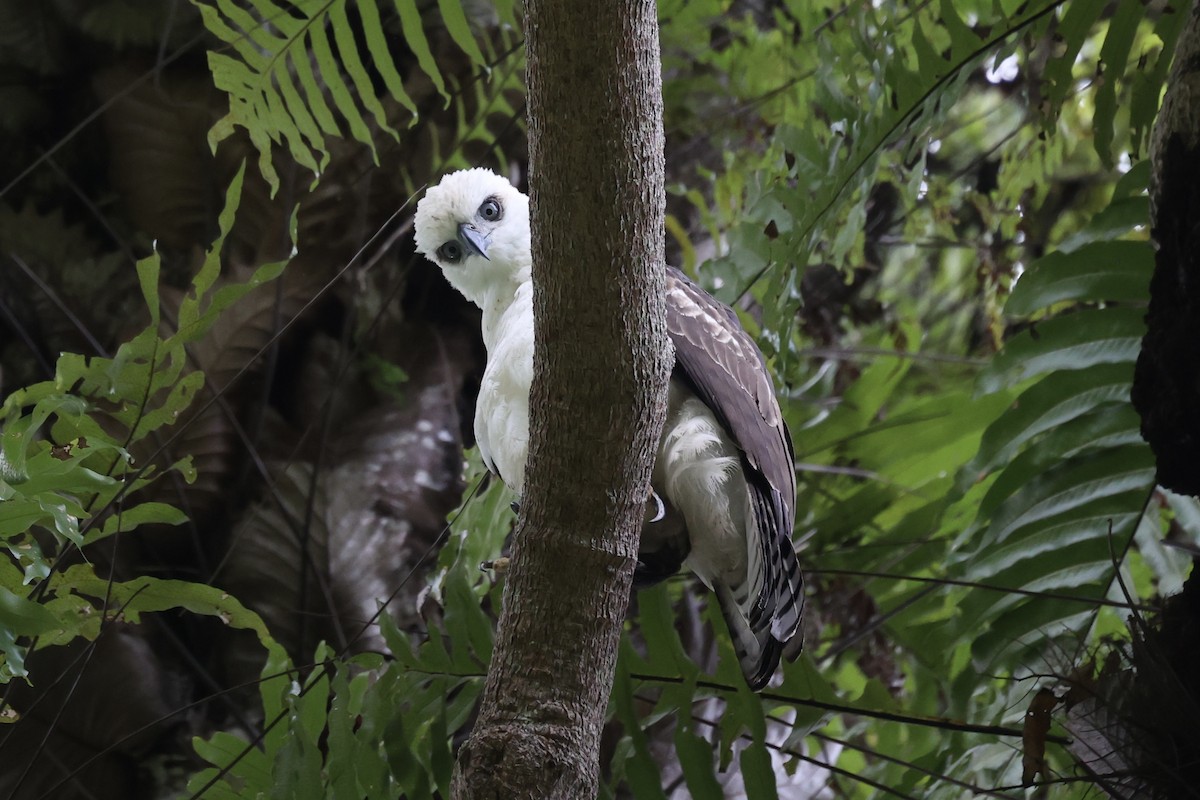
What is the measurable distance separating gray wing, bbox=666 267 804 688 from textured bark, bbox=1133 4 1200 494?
55cm

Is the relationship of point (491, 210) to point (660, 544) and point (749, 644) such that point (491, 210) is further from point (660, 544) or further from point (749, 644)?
point (749, 644)

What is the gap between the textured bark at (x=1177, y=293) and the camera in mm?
1486

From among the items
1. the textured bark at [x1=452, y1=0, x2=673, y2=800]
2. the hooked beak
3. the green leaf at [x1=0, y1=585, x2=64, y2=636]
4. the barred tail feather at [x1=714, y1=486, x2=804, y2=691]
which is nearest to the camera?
the textured bark at [x1=452, y1=0, x2=673, y2=800]

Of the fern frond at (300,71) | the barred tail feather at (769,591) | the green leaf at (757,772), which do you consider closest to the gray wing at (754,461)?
the barred tail feather at (769,591)

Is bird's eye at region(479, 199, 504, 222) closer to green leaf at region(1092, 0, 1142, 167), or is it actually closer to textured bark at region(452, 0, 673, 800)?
textured bark at region(452, 0, 673, 800)

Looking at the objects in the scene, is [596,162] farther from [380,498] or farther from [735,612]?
[380,498]

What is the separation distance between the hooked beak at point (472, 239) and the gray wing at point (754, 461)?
0.43 metres

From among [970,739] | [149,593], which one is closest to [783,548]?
[970,739]

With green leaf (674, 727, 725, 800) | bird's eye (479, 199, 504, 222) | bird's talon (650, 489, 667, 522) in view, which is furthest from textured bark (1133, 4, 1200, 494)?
bird's eye (479, 199, 504, 222)

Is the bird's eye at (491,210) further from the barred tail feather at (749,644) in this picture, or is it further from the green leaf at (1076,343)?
the green leaf at (1076,343)

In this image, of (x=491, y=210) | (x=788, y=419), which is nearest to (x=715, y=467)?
(x=491, y=210)

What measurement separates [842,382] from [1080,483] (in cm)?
170

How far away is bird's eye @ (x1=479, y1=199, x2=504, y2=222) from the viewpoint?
88.1 inches

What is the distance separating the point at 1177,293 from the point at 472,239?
1.26 metres
